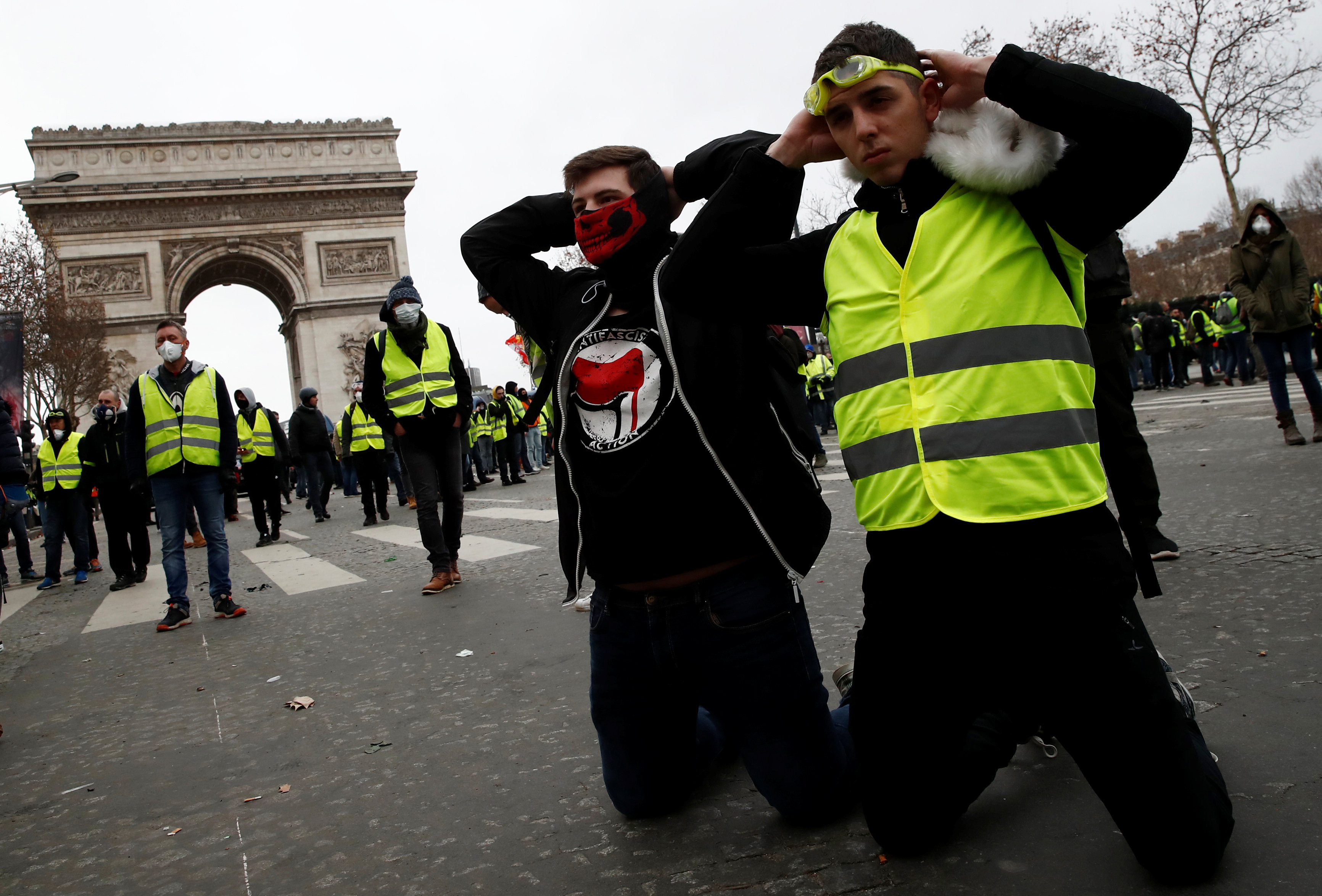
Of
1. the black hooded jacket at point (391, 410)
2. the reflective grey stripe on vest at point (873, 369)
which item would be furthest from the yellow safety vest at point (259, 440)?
the reflective grey stripe on vest at point (873, 369)

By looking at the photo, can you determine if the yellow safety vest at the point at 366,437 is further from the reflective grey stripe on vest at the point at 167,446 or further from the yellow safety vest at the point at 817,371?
the yellow safety vest at the point at 817,371

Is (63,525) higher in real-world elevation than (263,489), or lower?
lower

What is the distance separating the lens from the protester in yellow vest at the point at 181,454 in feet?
20.6

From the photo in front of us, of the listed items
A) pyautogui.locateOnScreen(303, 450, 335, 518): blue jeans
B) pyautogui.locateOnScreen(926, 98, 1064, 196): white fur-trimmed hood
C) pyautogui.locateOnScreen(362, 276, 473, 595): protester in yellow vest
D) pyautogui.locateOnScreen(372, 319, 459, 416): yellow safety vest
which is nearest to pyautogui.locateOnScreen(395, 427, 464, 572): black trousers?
pyautogui.locateOnScreen(362, 276, 473, 595): protester in yellow vest

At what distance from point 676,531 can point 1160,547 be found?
2.83 metres

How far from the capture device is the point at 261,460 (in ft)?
42.2

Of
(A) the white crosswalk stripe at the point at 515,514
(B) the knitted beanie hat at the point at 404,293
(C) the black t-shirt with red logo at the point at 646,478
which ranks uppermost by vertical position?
(B) the knitted beanie hat at the point at 404,293

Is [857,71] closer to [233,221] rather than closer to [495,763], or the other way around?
[495,763]

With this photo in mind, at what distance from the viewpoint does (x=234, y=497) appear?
16.0m

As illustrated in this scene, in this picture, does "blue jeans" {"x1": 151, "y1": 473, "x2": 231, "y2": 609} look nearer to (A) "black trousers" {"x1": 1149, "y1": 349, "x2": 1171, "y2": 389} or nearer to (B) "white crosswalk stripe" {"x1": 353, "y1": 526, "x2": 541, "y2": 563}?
(B) "white crosswalk stripe" {"x1": 353, "y1": 526, "x2": 541, "y2": 563}

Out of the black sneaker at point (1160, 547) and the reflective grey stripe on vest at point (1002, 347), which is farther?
the black sneaker at point (1160, 547)

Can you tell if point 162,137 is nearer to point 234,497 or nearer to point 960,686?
point 234,497

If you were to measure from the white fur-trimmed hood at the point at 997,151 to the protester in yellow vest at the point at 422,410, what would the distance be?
4.95m

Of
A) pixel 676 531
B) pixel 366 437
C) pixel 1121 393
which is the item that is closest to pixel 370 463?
pixel 366 437
